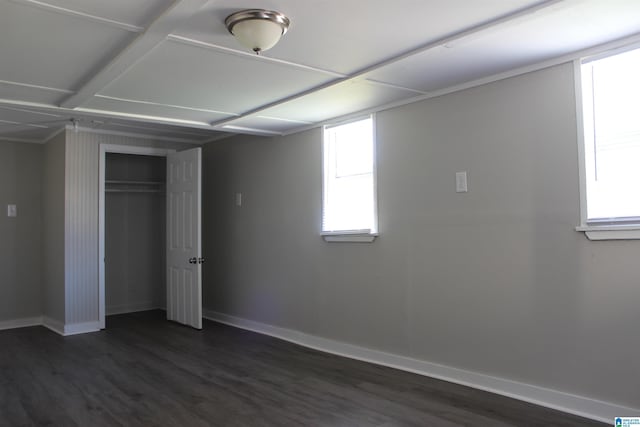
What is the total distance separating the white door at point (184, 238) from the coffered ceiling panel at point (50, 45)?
2.49m

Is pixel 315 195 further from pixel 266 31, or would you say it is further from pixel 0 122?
pixel 0 122

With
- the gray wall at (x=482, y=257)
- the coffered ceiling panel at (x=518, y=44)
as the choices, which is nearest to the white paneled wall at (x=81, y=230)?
the gray wall at (x=482, y=257)

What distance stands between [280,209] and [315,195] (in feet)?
1.89

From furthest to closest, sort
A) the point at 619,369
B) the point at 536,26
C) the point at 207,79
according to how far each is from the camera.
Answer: the point at 207,79, the point at 619,369, the point at 536,26

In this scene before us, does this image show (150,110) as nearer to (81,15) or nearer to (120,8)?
(81,15)

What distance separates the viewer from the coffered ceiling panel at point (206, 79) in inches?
115

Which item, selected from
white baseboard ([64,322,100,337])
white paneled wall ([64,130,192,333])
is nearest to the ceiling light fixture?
white paneled wall ([64,130,192,333])

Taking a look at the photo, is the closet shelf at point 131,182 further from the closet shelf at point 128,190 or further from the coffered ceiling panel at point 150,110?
the coffered ceiling panel at point 150,110

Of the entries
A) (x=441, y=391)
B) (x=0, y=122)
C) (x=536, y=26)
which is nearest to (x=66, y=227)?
(x=0, y=122)

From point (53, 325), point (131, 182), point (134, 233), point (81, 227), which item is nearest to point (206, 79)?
point (81, 227)

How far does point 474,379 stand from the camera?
11.4 feet

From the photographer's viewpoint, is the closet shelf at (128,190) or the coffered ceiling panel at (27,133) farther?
the closet shelf at (128,190)

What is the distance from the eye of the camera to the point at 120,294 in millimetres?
6746

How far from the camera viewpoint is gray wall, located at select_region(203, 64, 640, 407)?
2938 millimetres
